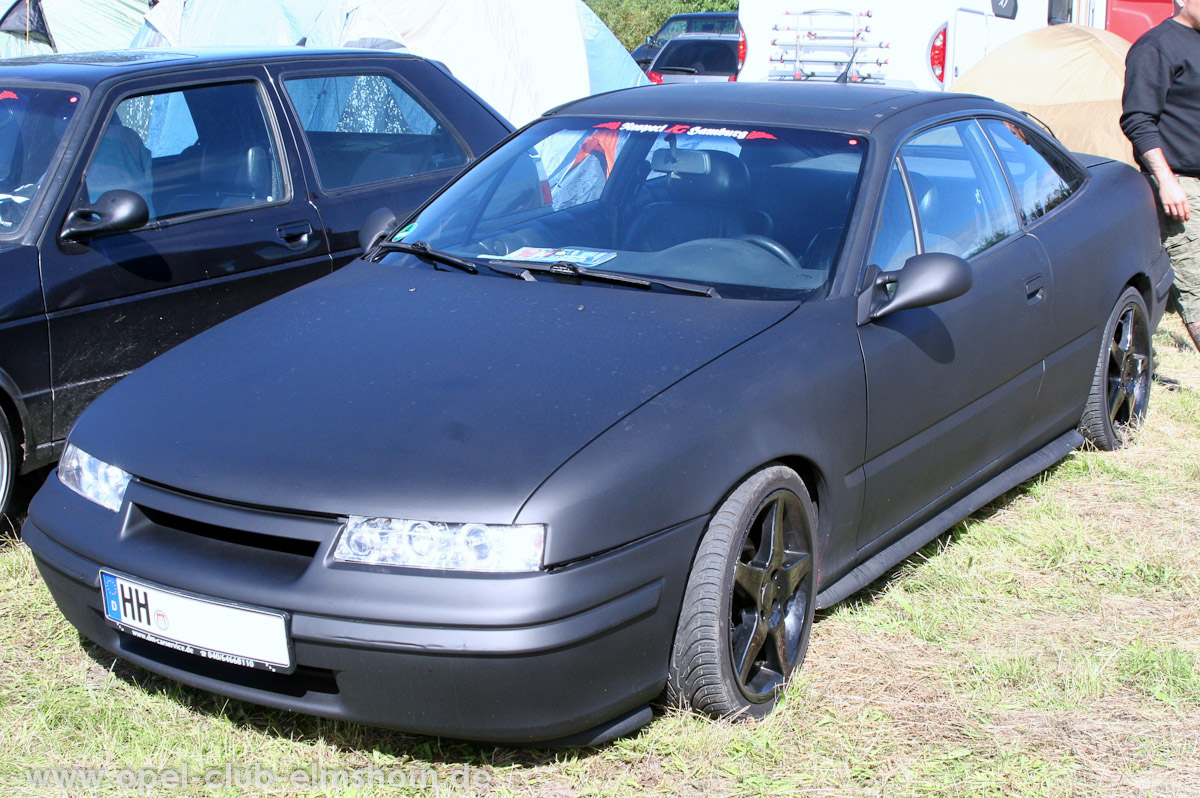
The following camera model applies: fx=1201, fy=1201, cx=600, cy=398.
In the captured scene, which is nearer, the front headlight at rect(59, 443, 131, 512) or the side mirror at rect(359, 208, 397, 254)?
the front headlight at rect(59, 443, 131, 512)

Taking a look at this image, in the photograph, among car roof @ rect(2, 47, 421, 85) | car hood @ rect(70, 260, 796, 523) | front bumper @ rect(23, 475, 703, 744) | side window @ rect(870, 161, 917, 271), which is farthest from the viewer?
car roof @ rect(2, 47, 421, 85)

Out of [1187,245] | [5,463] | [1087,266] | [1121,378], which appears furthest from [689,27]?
[5,463]

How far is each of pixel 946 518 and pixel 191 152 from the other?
3.14 meters

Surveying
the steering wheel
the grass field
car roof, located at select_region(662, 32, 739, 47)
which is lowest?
the grass field

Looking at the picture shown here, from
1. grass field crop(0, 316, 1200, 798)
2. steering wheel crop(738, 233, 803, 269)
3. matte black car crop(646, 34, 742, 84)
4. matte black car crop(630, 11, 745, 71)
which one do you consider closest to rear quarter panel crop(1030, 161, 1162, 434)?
grass field crop(0, 316, 1200, 798)

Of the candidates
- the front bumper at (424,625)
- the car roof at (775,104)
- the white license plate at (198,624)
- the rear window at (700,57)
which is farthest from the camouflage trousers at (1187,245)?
the rear window at (700,57)

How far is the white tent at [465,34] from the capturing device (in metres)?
10.3

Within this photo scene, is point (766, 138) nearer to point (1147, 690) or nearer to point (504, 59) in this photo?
point (1147, 690)

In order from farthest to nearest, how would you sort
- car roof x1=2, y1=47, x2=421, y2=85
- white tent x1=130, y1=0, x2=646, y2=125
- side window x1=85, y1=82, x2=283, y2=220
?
white tent x1=130, y1=0, x2=646, y2=125
car roof x1=2, y1=47, x2=421, y2=85
side window x1=85, y1=82, x2=283, y2=220

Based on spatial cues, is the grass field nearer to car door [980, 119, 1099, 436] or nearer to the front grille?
the front grille

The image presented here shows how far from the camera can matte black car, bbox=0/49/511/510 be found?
13.3 ft

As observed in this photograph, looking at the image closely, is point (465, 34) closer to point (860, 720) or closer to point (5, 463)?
point (5, 463)

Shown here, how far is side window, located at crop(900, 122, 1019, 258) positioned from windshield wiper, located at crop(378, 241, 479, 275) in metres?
1.37

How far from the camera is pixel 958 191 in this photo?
395cm
